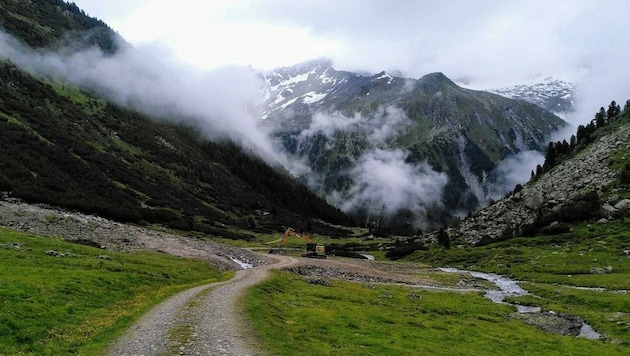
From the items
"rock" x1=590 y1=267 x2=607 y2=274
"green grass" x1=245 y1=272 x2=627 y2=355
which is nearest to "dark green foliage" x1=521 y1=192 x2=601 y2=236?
"rock" x1=590 y1=267 x2=607 y2=274

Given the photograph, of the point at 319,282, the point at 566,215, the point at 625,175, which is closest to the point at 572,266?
the point at 566,215

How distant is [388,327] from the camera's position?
3669cm

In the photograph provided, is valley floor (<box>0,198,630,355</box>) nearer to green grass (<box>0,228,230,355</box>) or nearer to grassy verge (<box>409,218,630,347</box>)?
grassy verge (<box>409,218,630,347</box>)

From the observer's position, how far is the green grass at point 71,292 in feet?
80.8

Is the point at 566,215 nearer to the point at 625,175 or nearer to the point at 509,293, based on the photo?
the point at 625,175

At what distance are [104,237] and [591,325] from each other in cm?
7061

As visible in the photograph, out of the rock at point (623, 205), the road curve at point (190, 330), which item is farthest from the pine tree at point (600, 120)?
the road curve at point (190, 330)

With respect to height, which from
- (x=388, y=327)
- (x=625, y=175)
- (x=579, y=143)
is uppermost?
(x=579, y=143)

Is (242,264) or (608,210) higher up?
(608,210)

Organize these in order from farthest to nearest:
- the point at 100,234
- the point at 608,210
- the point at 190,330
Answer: the point at 608,210, the point at 100,234, the point at 190,330

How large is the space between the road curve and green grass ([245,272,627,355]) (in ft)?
5.32

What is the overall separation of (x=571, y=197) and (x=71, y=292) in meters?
123

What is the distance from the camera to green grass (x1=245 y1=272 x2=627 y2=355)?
28.9 m

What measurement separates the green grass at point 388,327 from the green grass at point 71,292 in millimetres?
9809
